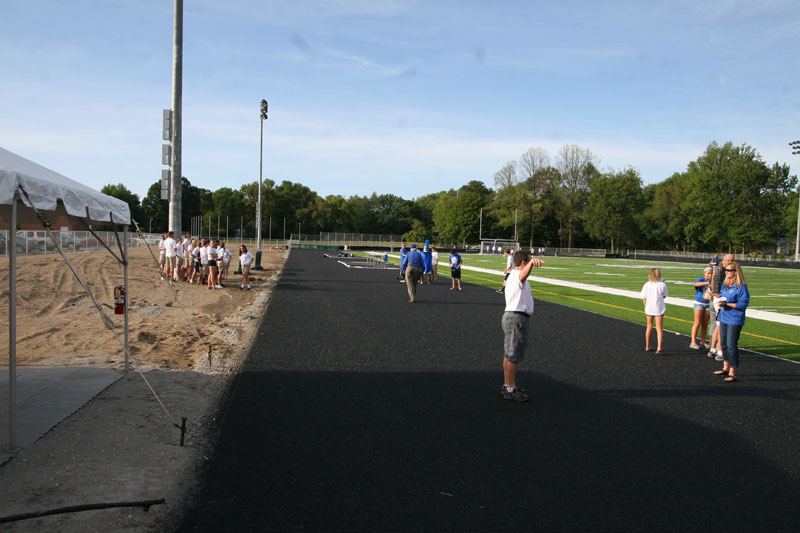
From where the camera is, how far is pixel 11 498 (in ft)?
13.1

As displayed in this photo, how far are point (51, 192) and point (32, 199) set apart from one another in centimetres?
27

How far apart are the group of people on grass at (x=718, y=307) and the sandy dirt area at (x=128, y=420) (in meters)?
7.08

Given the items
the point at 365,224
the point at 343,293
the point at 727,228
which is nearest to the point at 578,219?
the point at 727,228

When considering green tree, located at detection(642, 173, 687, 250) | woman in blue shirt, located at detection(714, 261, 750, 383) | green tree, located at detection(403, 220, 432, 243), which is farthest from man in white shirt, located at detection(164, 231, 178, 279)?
green tree, located at detection(642, 173, 687, 250)

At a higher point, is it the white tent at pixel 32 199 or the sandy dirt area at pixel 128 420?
the white tent at pixel 32 199

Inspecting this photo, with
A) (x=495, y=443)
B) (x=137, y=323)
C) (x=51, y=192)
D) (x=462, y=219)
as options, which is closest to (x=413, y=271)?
(x=137, y=323)

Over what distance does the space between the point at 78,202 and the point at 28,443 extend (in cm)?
239

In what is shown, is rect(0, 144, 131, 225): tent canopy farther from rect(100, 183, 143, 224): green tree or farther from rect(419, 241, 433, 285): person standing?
rect(100, 183, 143, 224): green tree

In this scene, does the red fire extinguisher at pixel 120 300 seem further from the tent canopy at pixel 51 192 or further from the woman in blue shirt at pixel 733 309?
the woman in blue shirt at pixel 733 309

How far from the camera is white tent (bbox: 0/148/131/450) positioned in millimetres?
4738

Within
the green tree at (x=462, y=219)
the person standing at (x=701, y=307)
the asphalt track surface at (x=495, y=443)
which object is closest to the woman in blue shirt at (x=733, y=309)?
the asphalt track surface at (x=495, y=443)

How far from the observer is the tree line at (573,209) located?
254 ft

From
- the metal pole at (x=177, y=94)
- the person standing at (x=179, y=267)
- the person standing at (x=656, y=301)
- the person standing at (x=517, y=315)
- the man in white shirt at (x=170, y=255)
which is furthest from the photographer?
the person standing at (x=179, y=267)

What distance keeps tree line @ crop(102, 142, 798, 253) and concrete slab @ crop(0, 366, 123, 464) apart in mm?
84889
